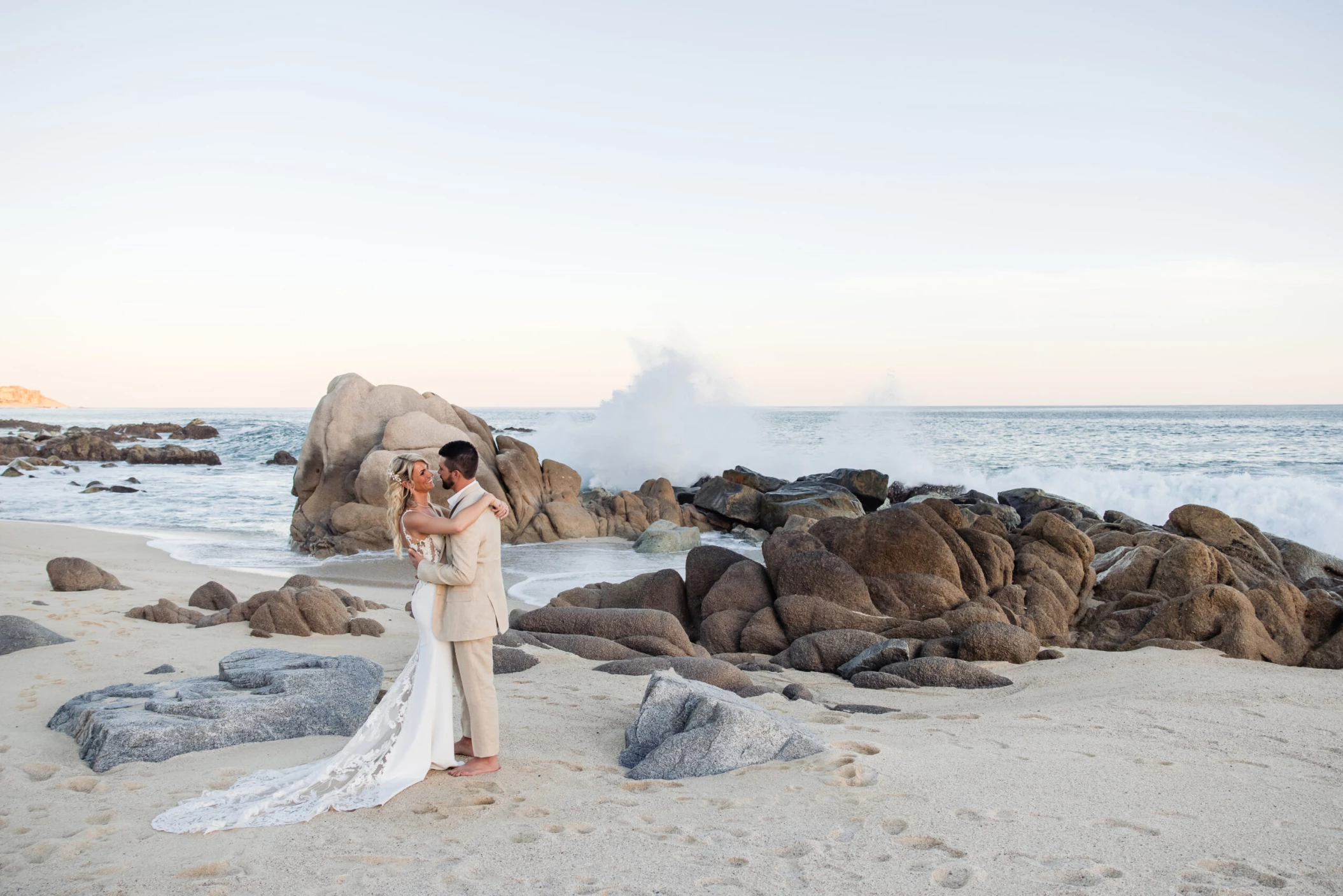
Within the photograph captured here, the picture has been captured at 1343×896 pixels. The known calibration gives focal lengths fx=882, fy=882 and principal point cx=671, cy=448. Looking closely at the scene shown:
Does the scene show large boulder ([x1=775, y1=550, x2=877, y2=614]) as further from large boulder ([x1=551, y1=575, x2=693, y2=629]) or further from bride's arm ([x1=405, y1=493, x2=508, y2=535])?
bride's arm ([x1=405, y1=493, x2=508, y2=535])

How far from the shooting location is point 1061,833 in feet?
12.2

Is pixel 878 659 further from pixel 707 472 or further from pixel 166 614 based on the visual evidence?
pixel 707 472

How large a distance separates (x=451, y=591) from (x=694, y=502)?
16.1 m

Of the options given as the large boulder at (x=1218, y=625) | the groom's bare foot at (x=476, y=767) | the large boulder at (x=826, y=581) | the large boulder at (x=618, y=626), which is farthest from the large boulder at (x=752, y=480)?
the groom's bare foot at (x=476, y=767)

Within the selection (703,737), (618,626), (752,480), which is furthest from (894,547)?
(752,480)

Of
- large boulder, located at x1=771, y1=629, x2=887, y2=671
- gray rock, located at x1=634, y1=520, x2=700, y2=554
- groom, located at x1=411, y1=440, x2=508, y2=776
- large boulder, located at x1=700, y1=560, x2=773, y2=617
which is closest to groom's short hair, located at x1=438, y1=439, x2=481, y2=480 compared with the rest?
groom, located at x1=411, y1=440, x2=508, y2=776

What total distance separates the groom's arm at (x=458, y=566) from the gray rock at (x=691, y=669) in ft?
8.10

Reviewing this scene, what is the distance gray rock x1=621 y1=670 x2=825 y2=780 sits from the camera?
4.62m

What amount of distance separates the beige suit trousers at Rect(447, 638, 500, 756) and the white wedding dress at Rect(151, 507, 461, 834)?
7 centimetres

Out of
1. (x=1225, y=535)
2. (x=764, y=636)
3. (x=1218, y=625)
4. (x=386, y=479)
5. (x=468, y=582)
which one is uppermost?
(x=468, y=582)

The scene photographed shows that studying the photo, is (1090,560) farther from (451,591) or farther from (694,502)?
(694,502)

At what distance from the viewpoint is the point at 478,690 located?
14.7 ft

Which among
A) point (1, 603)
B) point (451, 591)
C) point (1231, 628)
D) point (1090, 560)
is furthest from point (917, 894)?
point (1, 603)

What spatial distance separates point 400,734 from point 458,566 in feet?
2.85
